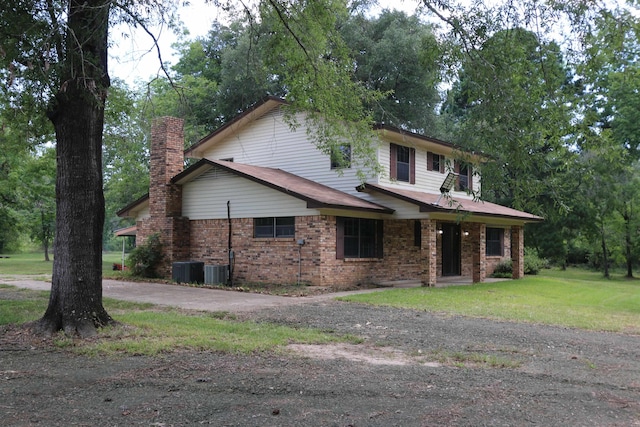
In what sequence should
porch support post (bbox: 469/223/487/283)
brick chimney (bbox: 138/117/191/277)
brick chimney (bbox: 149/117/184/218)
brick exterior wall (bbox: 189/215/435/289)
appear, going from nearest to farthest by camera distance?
brick exterior wall (bbox: 189/215/435/289)
brick chimney (bbox: 138/117/191/277)
brick chimney (bbox: 149/117/184/218)
porch support post (bbox: 469/223/487/283)

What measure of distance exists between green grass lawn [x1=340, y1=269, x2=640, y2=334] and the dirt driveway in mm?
2894

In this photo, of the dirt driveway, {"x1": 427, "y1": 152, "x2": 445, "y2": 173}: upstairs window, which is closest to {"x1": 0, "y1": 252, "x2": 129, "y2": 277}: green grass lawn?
{"x1": 427, "y1": 152, "x2": 445, "y2": 173}: upstairs window

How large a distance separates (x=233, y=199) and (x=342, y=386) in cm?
1301

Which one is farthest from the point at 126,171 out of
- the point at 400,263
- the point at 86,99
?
the point at 86,99

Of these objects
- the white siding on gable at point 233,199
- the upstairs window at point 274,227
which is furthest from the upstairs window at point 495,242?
the white siding on gable at point 233,199

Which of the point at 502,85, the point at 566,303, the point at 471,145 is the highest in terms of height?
the point at 502,85

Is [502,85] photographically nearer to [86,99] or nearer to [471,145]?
[471,145]

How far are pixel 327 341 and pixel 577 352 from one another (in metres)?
3.46

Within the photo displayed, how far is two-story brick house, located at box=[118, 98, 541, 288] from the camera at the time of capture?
16.2 metres

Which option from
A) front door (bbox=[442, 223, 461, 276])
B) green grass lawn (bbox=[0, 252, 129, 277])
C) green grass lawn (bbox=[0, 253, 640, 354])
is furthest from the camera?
green grass lawn (bbox=[0, 252, 129, 277])

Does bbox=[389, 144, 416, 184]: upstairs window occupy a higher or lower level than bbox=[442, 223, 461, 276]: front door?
higher

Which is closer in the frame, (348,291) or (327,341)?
(327,341)

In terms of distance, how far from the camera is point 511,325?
32.1 feet

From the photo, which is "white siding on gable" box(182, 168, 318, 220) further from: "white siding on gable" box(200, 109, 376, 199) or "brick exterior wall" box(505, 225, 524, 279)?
"brick exterior wall" box(505, 225, 524, 279)
